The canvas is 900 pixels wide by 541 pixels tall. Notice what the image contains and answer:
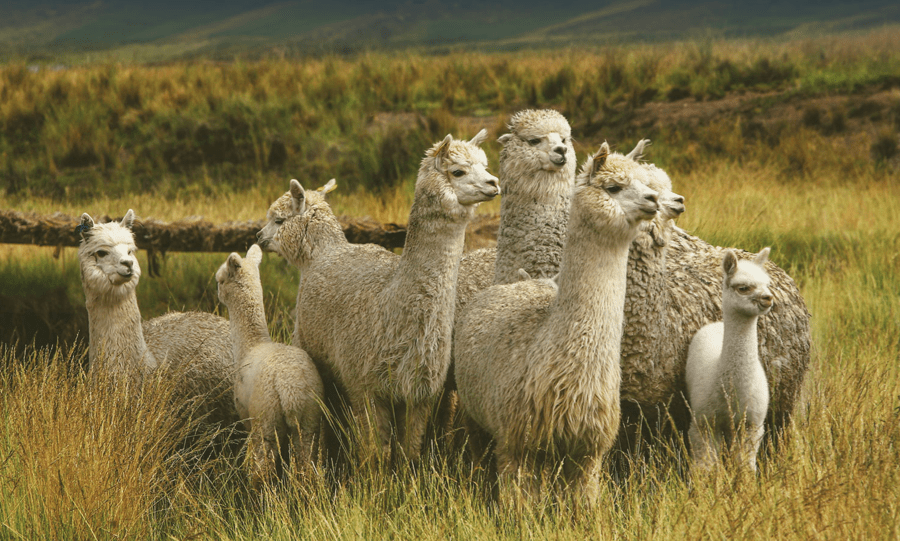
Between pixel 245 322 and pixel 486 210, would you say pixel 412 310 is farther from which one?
pixel 486 210

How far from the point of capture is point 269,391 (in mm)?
4070

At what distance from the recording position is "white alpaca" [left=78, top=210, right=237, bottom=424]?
4.36 meters

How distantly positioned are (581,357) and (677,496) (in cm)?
73

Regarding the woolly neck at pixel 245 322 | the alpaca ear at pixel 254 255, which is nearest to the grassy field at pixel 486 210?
the woolly neck at pixel 245 322

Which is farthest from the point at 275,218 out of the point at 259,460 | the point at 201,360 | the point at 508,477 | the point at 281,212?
the point at 508,477

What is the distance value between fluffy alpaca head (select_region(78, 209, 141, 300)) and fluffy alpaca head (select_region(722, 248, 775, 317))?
2.97m

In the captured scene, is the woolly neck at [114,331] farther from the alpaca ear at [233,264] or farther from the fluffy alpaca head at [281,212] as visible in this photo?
the fluffy alpaca head at [281,212]

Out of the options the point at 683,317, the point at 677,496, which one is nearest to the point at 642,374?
the point at 683,317

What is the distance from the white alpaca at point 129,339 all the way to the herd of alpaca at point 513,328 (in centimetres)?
1

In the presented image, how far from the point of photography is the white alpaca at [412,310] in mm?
3844

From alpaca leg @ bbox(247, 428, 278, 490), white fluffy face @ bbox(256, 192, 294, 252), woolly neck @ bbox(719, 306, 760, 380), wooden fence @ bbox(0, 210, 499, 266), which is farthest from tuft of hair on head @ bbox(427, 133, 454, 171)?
wooden fence @ bbox(0, 210, 499, 266)

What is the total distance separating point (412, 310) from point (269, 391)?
836mm

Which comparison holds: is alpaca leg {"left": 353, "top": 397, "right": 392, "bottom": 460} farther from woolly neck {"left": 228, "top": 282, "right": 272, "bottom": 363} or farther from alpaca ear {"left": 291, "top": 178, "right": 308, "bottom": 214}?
alpaca ear {"left": 291, "top": 178, "right": 308, "bottom": 214}

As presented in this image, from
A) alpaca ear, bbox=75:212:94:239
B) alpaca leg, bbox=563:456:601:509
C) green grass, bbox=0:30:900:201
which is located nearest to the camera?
alpaca leg, bbox=563:456:601:509
